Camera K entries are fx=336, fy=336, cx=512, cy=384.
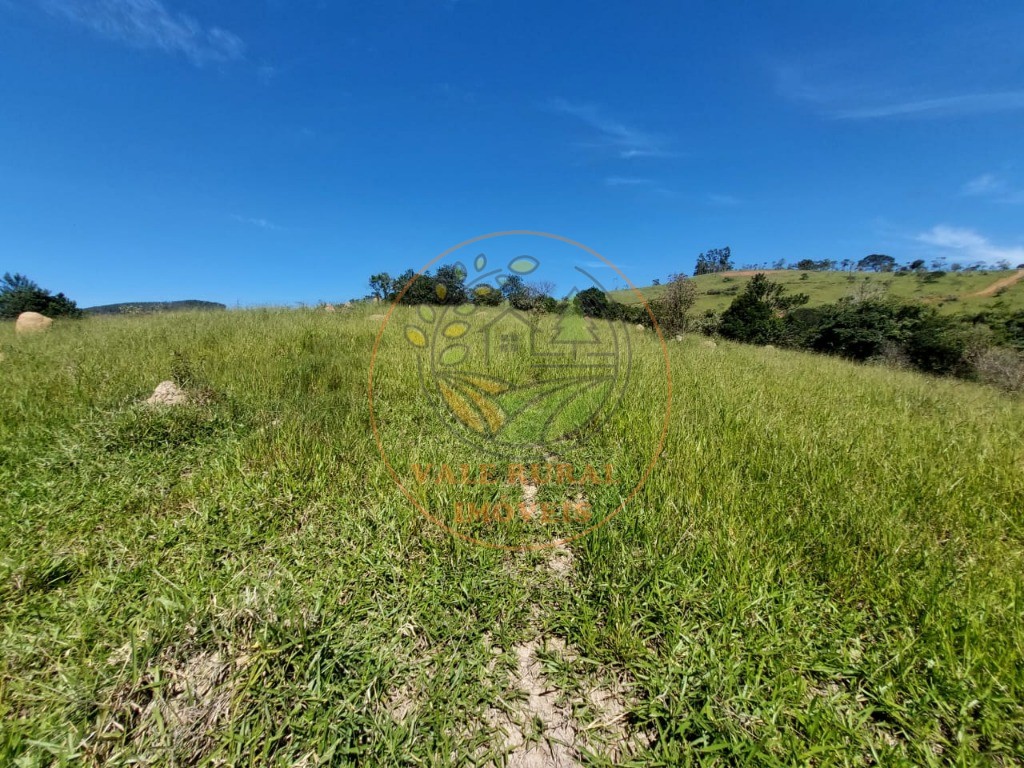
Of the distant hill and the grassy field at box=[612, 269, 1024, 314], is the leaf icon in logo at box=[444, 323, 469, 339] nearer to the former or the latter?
the distant hill

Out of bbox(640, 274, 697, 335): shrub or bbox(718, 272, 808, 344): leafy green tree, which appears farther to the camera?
bbox(718, 272, 808, 344): leafy green tree

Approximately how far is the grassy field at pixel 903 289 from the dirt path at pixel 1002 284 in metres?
0.43

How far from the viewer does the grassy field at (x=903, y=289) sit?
31.3m

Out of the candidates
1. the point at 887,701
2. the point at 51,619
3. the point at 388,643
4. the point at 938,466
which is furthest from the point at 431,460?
the point at 938,466

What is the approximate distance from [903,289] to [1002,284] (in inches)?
381

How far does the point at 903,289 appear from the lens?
41062mm

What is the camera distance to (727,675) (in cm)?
121

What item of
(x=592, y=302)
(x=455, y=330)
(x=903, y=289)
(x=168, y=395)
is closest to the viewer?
(x=168, y=395)

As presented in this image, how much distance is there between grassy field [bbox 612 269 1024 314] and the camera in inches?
1234

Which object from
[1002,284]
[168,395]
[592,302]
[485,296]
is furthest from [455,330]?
[1002,284]

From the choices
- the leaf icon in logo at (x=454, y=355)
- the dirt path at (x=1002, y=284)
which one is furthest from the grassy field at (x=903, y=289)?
the leaf icon in logo at (x=454, y=355)

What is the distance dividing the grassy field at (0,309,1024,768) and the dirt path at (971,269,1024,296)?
5867 cm

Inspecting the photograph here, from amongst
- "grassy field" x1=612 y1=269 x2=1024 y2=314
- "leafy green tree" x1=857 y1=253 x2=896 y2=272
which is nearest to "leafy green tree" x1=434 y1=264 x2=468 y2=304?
"grassy field" x1=612 y1=269 x2=1024 y2=314

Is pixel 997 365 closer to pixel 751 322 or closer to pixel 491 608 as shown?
pixel 751 322
